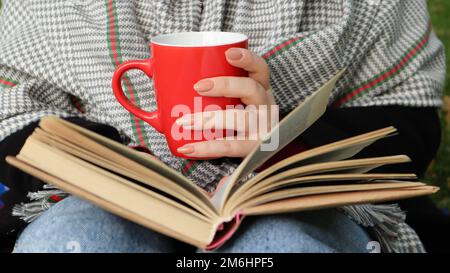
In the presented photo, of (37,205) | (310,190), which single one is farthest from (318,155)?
(37,205)

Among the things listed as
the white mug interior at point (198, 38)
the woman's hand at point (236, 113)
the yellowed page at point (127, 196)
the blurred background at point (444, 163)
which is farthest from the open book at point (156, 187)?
the blurred background at point (444, 163)

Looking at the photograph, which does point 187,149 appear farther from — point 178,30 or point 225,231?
point 178,30

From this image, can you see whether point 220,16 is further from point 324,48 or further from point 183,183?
point 183,183

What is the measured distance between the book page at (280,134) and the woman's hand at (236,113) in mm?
111

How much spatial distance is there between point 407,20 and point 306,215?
64 cm

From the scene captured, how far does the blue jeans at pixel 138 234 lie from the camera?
679 mm

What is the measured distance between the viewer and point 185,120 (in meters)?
0.79

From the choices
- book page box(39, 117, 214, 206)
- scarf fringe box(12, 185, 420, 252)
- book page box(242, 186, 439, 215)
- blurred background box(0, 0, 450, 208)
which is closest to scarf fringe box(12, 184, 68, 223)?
scarf fringe box(12, 185, 420, 252)

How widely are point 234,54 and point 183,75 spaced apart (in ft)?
0.25

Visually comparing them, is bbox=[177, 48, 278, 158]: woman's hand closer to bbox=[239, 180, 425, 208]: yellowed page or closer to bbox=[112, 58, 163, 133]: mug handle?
bbox=[112, 58, 163, 133]: mug handle

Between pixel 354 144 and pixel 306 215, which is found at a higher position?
pixel 354 144

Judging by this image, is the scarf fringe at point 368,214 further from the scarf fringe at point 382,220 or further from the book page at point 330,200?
the book page at point 330,200

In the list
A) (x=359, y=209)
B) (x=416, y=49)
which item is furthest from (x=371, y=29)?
(x=359, y=209)
